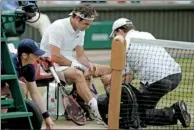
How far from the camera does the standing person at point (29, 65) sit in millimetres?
8109

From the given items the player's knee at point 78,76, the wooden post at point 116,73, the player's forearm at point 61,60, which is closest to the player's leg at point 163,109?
the player's knee at point 78,76

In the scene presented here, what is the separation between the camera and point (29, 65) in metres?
8.28

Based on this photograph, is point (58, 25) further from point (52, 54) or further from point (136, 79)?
point (136, 79)

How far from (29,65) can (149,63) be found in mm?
1459

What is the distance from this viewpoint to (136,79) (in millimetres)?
9297

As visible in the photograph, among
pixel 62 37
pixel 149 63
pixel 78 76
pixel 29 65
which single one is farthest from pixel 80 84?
pixel 29 65

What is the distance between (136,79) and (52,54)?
1.08 m

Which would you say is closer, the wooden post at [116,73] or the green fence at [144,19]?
the wooden post at [116,73]

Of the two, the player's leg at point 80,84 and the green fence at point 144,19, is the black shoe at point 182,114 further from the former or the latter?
the green fence at point 144,19

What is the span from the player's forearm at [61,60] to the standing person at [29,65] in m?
1.10

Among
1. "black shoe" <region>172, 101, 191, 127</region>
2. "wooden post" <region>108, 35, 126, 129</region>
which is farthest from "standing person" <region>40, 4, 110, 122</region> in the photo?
"wooden post" <region>108, 35, 126, 129</region>

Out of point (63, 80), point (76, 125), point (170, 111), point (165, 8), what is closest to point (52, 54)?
point (63, 80)

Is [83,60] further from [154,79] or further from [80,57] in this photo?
[154,79]

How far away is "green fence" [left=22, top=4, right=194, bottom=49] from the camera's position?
19547 mm
